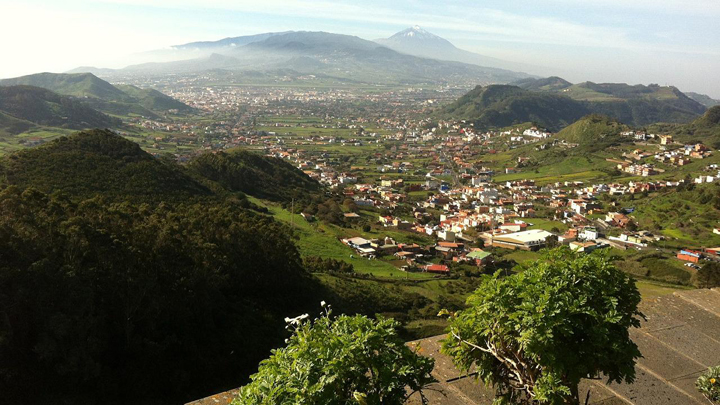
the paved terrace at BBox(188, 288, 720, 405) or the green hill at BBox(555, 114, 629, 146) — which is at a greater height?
the paved terrace at BBox(188, 288, 720, 405)

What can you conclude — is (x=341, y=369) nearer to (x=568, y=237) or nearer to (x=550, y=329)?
(x=550, y=329)

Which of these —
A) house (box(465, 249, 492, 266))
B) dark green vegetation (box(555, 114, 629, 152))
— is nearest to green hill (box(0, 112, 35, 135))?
house (box(465, 249, 492, 266))

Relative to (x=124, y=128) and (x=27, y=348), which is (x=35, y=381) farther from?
(x=124, y=128)

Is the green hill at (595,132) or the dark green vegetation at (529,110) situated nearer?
the green hill at (595,132)

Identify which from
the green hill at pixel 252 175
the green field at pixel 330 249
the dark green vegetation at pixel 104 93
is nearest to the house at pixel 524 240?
the green field at pixel 330 249

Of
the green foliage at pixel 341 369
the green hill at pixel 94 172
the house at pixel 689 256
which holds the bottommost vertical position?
the house at pixel 689 256

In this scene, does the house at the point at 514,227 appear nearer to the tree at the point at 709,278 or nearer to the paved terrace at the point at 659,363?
the tree at the point at 709,278

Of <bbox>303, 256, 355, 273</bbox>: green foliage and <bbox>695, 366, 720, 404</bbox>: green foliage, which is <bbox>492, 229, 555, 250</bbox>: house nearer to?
<bbox>303, 256, 355, 273</bbox>: green foliage
